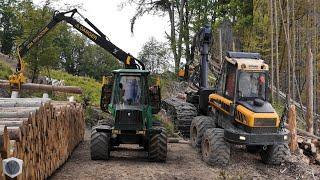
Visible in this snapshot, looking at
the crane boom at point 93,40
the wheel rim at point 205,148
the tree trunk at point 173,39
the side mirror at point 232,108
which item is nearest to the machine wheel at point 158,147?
the wheel rim at point 205,148

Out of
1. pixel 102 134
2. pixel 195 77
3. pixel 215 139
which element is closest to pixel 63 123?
pixel 102 134

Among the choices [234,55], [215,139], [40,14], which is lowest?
[215,139]

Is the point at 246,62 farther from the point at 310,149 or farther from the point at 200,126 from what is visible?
the point at 310,149

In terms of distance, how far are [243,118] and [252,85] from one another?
2.76 ft

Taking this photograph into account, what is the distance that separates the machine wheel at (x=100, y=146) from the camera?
34.0ft

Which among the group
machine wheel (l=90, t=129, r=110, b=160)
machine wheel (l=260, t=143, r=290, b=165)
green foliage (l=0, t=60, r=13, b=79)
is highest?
green foliage (l=0, t=60, r=13, b=79)

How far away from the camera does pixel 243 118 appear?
10391 millimetres

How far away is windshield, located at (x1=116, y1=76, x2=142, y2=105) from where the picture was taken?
430 inches

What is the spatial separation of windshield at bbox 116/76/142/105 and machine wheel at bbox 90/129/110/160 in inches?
35.6

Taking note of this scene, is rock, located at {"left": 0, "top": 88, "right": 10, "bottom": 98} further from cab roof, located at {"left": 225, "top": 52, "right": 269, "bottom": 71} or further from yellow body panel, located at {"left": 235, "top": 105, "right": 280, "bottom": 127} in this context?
yellow body panel, located at {"left": 235, "top": 105, "right": 280, "bottom": 127}

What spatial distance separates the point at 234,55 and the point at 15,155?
20.7 ft

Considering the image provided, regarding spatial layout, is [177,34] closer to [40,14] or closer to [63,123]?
[40,14]

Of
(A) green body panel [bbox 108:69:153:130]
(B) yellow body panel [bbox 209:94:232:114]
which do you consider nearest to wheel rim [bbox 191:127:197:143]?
(B) yellow body panel [bbox 209:94:232:114]

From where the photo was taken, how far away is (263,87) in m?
10.8
